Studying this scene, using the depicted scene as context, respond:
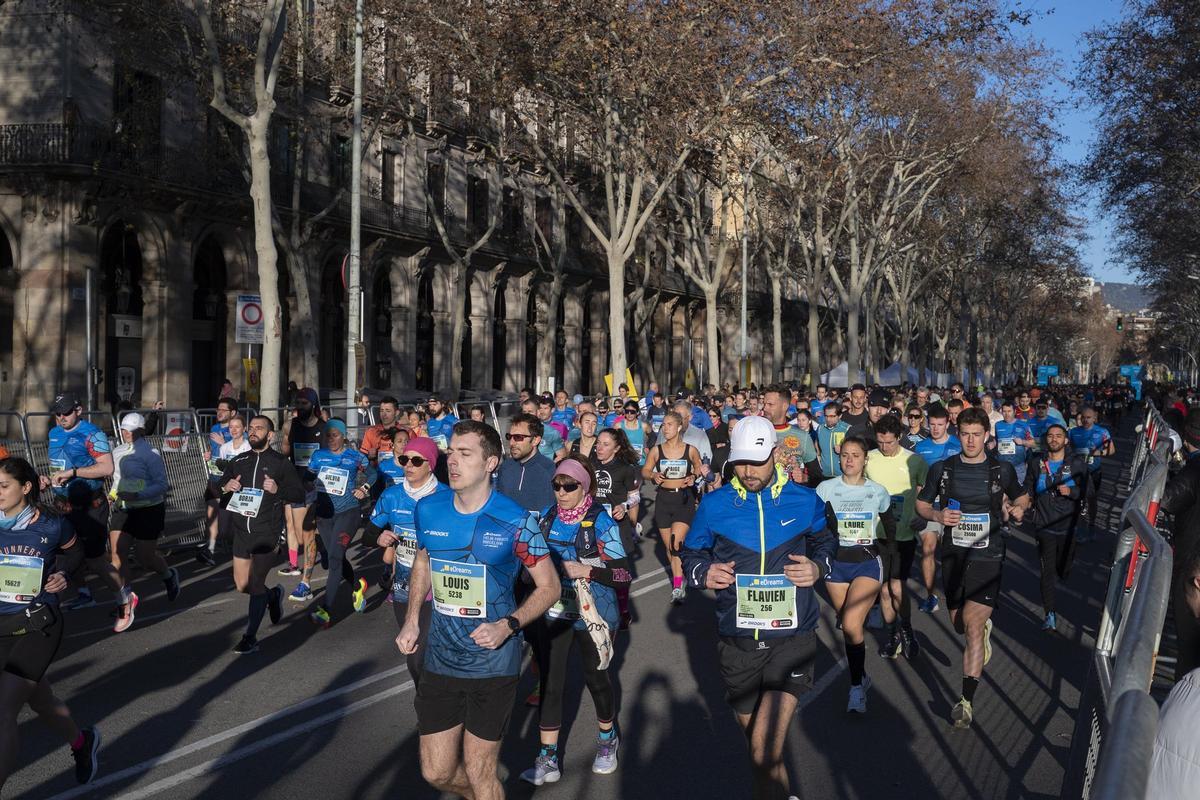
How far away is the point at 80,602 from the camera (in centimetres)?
1109

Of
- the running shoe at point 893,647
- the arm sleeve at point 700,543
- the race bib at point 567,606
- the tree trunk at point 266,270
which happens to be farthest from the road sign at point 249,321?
the arm sleeve at point 700,543

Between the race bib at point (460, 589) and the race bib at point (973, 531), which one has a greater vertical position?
the race bib at point (460, 589)

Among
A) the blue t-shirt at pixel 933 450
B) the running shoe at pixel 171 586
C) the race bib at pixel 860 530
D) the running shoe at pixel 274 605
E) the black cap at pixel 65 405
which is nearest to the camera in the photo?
the race bib at pixel 860 530

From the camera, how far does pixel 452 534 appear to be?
16.3 feet

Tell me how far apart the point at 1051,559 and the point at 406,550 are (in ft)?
19.5

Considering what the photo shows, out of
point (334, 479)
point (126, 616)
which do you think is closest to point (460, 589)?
point (334, 479)

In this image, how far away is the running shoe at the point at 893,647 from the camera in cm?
905

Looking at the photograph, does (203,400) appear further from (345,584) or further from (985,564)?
(985,564)

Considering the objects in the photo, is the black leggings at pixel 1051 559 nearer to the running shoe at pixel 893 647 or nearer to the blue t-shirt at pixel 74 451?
the running shoe at pixel 893 647

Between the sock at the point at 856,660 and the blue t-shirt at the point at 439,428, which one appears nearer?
the sock at the point at 856,660

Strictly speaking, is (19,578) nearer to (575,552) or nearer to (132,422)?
(575,552)

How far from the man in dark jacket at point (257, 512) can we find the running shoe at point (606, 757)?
3544 mm

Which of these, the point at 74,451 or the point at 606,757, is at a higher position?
the point at 74,451

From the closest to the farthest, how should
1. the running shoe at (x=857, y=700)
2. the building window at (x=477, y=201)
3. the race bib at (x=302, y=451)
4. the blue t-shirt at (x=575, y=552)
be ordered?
1. the blue t-shirt at (x=575, y=552)
2. the running shoe at (x=857, y=700)
3. the race bib at (x=302, y=451)
4. the building window at (x=477, y=201)
